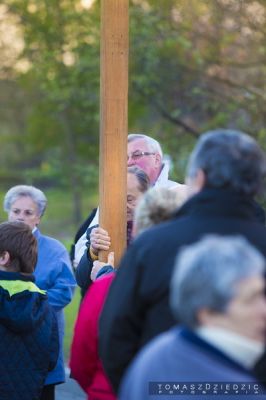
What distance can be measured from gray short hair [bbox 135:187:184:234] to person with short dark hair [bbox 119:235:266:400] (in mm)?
1177

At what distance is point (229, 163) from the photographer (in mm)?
3516

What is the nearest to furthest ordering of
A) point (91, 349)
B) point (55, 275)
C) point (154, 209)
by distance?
point (154, 209), point (91, 349), point (55, 275)

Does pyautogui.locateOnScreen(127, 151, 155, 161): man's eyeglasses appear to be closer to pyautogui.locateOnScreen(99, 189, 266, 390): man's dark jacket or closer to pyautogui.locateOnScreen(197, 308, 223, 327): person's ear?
pyautogui.locateOnScreen(99, 189, 266, 390): man's dark jacket

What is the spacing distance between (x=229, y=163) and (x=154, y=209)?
532 mm

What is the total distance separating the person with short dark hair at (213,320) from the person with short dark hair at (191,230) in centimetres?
72

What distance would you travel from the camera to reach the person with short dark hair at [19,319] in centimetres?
569

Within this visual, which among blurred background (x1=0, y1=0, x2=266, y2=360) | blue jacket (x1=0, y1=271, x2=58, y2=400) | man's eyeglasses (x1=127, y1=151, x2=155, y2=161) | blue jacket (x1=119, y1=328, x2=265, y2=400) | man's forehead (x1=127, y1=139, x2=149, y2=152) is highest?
blurred background (x1=0, y1=0, x2=266, y2=360)

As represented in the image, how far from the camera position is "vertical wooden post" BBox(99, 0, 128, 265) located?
205 inches

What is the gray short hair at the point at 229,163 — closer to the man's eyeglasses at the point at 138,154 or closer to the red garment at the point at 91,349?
the red garment at the point at 91,349

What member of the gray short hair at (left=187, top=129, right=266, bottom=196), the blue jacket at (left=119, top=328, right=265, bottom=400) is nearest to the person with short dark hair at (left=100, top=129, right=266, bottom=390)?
the gray short hair at (left=187, top=129, right=266, bottom=196)

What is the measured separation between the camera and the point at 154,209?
3949 millimetres

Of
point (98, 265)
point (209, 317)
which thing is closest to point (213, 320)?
point (209, 317)

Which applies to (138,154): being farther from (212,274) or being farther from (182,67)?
(182,67)

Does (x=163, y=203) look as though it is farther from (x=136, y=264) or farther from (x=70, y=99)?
(x=70, y=99)
